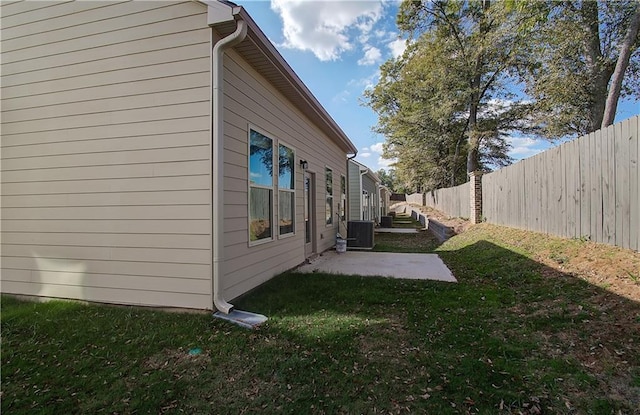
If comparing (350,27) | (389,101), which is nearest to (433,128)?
(389,101)

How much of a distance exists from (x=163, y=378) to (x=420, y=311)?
9.51ft

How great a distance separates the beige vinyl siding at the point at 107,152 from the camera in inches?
147

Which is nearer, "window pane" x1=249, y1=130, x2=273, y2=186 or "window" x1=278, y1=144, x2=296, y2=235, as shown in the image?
"window pane" x1=249, y1=130, x2=273, y2=186

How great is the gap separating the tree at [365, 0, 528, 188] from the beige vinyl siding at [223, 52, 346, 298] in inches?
401

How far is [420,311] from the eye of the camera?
12.8ft

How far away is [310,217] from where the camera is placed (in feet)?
25.0

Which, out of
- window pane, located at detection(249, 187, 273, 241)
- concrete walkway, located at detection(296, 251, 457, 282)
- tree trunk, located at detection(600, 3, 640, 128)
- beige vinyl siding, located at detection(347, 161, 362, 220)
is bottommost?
concrete walkway, located at detection(296, 251, 457, 282)

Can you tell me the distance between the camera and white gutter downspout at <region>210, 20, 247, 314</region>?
11.8ft

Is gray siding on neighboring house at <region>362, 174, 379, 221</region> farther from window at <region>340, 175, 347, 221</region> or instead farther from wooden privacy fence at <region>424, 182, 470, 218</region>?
wooden privacy fence at <region>424, 182, 470, 218</region>

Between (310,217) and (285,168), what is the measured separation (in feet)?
6.69

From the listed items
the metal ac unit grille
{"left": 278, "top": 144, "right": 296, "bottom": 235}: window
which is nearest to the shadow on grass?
{"left": 278, "top": 144, "right": 296, "bottom": 235}: window

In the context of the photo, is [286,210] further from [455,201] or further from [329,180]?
[455,201]

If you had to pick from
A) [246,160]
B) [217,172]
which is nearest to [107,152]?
[217,172]

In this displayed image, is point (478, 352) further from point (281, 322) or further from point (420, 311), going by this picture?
point (281, 322)
